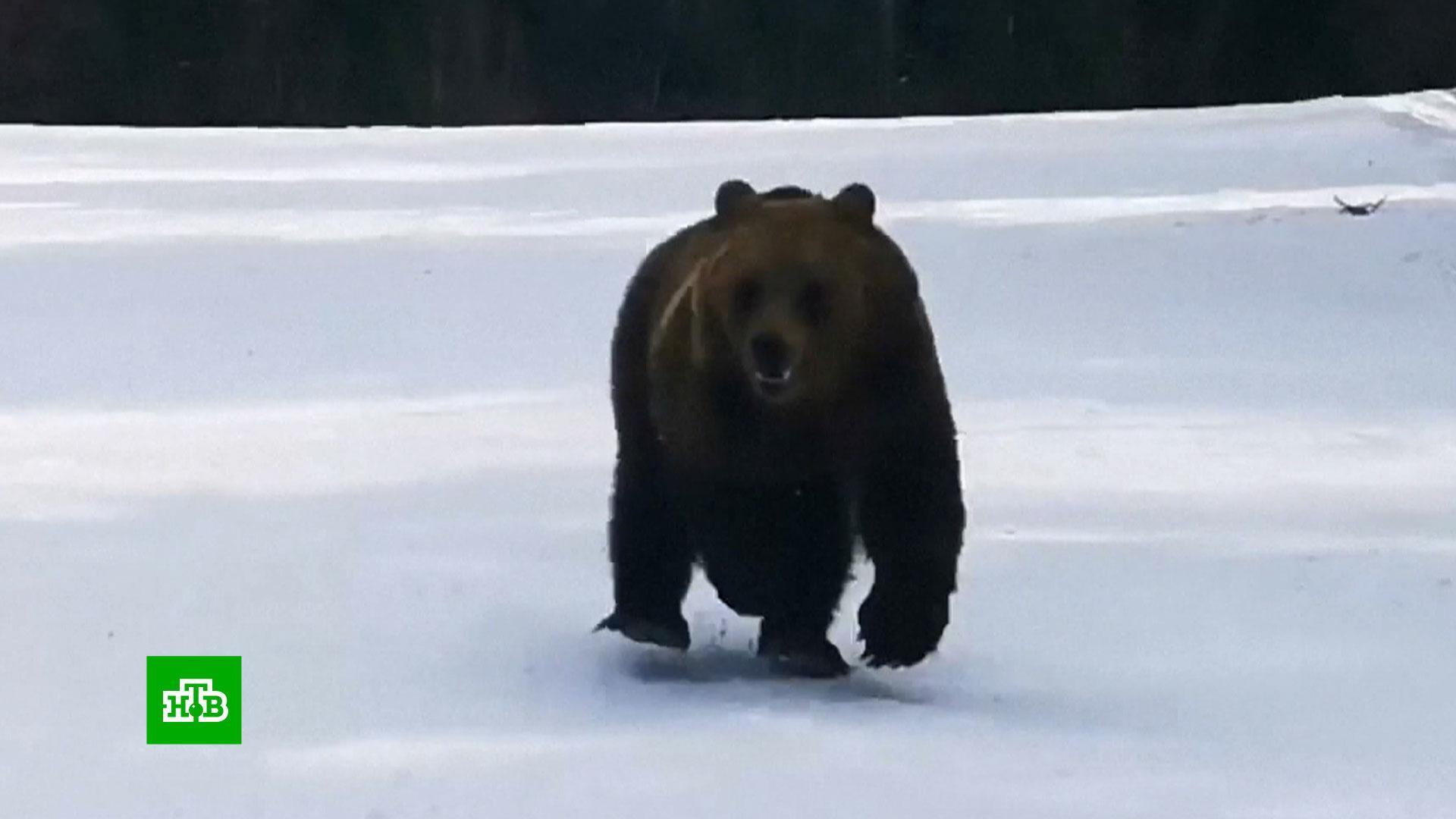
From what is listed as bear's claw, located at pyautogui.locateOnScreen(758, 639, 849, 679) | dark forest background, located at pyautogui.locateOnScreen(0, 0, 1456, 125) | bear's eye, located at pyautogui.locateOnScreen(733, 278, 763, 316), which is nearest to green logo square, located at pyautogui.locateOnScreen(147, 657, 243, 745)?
bear's claw, located at pyautogui.locateOnScreen(758, 639, 849, 679)

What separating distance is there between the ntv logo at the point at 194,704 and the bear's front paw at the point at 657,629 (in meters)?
0.85

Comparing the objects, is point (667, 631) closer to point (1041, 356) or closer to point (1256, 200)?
point (1041, 356)

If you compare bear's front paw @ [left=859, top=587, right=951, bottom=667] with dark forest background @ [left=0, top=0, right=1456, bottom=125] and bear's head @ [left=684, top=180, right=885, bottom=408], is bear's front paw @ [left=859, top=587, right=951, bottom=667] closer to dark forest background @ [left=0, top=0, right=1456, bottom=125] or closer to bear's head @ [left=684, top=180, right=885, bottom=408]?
bear's head @ [left=684, top=180, right=885, bottom=408]

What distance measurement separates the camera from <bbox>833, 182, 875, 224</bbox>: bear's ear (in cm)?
576

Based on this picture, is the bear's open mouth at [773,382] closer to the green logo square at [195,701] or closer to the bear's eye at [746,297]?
the bear's eye at [746,297]

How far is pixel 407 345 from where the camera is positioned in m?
12.9

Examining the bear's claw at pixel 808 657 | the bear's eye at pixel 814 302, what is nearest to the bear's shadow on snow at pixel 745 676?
the bear's claw at pixel 808 657

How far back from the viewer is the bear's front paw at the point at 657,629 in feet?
20.3

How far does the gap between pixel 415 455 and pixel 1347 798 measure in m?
4.57

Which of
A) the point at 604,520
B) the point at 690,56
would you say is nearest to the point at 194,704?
the point at 604,520

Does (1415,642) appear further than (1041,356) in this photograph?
No

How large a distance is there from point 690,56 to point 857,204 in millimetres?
32080

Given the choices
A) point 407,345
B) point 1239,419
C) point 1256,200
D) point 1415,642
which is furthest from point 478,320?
point 1415,642

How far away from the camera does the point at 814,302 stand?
18.3ft
